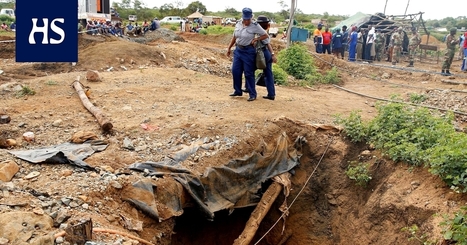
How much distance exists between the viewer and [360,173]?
5.38 m

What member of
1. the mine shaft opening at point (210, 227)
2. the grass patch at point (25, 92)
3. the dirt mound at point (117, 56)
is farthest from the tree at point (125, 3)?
the mine shaft opening at point (210, 227)

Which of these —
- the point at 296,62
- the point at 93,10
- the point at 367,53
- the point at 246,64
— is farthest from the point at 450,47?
the point at 93,10

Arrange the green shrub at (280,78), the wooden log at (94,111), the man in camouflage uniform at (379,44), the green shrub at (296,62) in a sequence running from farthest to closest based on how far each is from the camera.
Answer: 1. the man in camouflage uniform at (379,44)
2. the green shrub at (296,62)
3. the green shrub at (280,78)
4. the wooden log at (94,111)

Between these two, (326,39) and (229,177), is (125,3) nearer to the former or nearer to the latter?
(326,39)

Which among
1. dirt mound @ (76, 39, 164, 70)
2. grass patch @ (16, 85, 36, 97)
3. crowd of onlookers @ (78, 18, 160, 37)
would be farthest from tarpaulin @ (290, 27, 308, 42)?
grass patch @ (16, 85, 36, 97)

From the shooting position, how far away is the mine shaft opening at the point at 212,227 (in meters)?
4.98

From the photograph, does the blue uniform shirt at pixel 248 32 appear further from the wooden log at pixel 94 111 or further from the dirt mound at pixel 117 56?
the dirt mound at pixel 117 56

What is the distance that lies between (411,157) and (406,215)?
702 mm

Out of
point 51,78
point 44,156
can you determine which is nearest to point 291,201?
point 44,156

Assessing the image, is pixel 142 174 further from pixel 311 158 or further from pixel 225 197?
pixel 311 158

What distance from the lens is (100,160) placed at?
4.39 metres

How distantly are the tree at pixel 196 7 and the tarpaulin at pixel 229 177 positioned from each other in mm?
42075

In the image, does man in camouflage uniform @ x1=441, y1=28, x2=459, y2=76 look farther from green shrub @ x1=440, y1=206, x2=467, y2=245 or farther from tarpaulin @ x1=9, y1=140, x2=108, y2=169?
tarpaulin @ x1=9, y1=140, x2=108, y2=169

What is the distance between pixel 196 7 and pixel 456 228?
4555 cm
